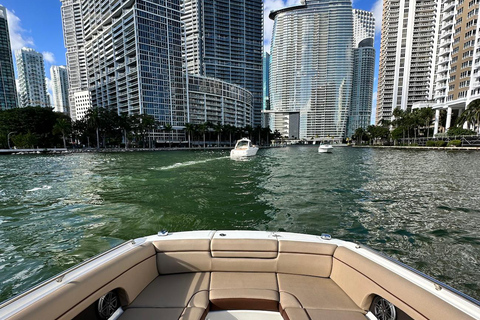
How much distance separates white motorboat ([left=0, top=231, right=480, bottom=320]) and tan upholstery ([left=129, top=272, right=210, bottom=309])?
0.05ft

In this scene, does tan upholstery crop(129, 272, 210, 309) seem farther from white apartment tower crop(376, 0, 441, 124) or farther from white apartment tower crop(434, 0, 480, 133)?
white apartment tower crop(376, 0, 441, 124)

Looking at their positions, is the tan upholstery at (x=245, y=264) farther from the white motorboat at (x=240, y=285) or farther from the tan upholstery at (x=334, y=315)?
the tan upholstery at (x=334, y=315)

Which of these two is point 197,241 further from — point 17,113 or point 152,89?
point 152,89

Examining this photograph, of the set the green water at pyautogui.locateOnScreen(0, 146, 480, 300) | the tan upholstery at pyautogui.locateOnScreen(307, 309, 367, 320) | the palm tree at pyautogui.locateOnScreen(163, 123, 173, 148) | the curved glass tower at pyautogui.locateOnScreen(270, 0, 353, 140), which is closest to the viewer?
the tan upholstery at pyautogui.locateOnScreen(307, 309, 367, 320)

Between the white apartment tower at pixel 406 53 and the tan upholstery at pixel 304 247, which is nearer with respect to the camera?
the tan upholstery at pixel 304 247

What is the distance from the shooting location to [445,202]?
32.6ft

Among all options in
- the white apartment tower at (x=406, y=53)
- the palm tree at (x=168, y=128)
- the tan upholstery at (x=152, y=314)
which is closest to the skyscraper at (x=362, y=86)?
the white apartment tower at (x=406, y=53)

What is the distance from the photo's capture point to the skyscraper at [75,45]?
138163 millimetres

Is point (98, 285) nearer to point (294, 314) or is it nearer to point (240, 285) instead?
point (240, 285)

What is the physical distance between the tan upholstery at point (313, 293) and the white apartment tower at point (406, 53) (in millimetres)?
129821

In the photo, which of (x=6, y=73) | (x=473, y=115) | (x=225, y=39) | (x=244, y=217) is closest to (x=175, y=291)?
(x=244, y=217)

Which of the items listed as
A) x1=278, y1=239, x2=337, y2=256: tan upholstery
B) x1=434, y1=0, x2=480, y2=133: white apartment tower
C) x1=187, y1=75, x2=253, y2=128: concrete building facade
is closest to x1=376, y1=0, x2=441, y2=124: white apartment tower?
x1=434, y1=0, x2=480, y2=133: white apartment tower

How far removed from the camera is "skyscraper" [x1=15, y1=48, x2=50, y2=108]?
162 metres

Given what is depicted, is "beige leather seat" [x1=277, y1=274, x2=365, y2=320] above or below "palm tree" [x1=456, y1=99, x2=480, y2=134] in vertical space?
below
